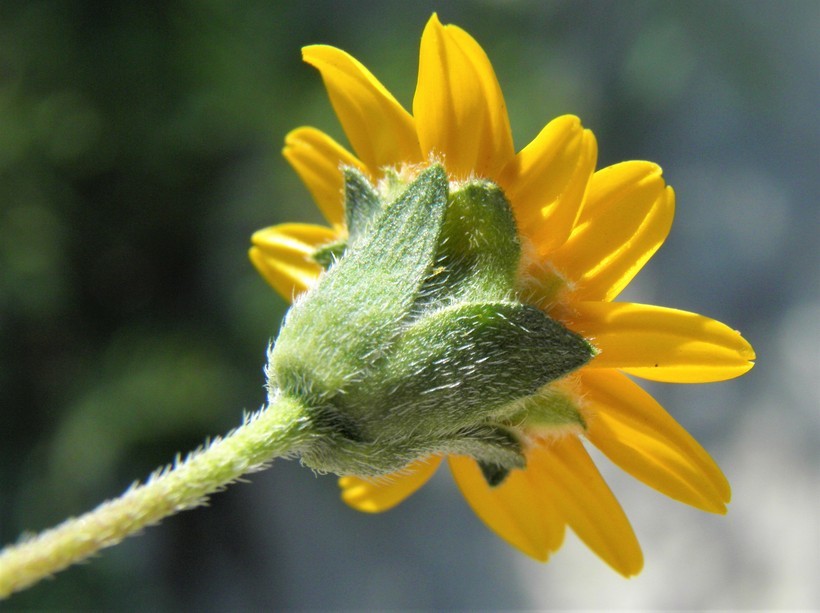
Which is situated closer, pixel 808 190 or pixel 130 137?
pixel 130 137

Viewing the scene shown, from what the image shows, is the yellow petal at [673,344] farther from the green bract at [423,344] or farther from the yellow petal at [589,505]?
the yellow petal at [589,505]

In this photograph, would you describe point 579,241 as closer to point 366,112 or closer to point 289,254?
point 366,112

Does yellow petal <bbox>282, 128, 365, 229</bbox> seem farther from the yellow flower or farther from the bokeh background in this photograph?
the bokeh background

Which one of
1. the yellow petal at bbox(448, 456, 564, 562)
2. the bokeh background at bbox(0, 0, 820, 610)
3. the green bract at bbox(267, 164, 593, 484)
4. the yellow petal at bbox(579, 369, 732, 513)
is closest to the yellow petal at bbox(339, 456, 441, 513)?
the yellow petal at bbox(448, 456, 564, 562)

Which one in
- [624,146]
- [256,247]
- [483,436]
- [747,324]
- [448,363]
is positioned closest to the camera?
[448,363]

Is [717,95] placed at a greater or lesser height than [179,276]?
lesser

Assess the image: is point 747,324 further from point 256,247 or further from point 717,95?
point 256,247

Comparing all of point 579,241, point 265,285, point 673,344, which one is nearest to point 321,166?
point 579,241

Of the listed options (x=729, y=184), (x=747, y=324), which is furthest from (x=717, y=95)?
(x=747, y=324)
